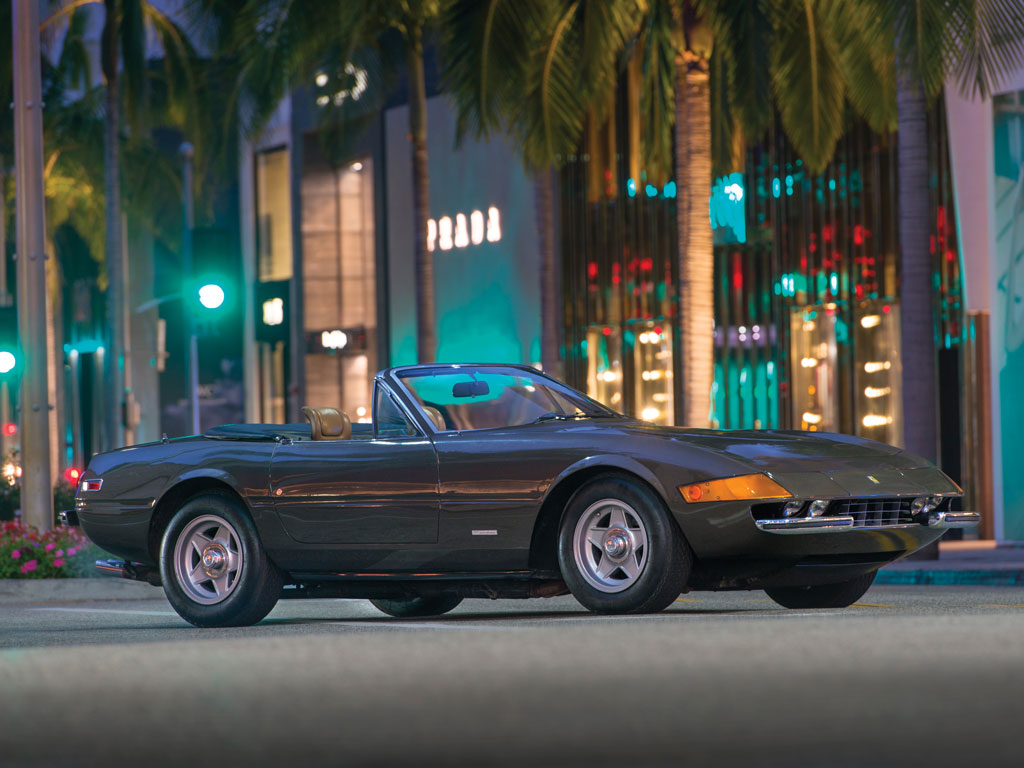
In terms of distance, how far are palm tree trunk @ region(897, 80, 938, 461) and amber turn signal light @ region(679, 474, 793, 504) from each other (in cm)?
1037

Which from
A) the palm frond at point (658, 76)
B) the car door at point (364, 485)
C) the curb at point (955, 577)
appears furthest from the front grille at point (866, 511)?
the palm frond at point (658, 76)

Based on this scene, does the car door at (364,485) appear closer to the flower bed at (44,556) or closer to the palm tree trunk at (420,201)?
the flower bed at (44,556)

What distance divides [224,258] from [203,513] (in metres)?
10.3

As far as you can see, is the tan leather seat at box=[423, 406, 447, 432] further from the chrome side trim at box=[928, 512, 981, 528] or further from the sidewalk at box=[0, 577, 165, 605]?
the sidewalk at box=[0, 577, 165, 605]

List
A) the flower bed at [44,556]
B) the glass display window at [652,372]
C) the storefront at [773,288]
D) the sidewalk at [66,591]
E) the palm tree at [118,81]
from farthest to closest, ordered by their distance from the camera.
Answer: the glass display window at [652,372] < the palm tree at [118,81] < the storefront at [773,288] < the flower bed at [44,556] < the sidewalk at [66,591]

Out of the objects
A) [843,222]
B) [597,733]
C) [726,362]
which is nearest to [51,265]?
[726,362]

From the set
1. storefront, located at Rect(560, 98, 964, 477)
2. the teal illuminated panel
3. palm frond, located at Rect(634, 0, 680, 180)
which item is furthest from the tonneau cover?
the teal illuminated panel

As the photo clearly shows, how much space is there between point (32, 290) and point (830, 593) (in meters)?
9.30

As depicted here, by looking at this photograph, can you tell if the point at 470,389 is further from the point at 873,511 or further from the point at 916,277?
the point at 916,277

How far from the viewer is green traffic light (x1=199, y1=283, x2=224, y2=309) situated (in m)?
20.0

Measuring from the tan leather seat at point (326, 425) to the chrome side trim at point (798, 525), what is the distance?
A: 259cm

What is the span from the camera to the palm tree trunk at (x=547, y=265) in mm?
26219

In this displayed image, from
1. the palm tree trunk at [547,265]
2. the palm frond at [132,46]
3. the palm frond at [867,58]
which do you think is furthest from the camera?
the palm frond at [132,46]

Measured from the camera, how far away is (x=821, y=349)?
2855 centimetres
